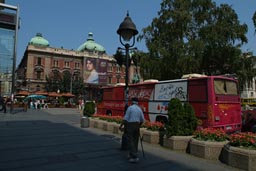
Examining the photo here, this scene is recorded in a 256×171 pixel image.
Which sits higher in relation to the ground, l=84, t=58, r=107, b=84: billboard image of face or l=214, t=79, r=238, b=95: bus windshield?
l=84, t=58, r=107, b=84: billboard image of face

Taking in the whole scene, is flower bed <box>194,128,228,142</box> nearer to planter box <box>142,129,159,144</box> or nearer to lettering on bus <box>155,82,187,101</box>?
planter box <box>142,129,159,144</box>

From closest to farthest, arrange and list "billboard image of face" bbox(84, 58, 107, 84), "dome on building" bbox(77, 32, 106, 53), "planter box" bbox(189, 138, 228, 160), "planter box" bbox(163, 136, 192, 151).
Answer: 1. "planter box" bbox(189, 138, 228, 160)
2. "planter box" bbox(163, 136, 192, 151)
3. "billboard image of face" bbox(84, 58, 107, 84)
4. "dome on building" bbox(77, 32, 106, 53)

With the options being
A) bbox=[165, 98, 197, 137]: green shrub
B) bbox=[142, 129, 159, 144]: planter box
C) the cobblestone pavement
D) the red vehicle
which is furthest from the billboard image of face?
bbox=[165, 98, 197, 137]: green shrub

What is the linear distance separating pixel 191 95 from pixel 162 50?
44.2 ft

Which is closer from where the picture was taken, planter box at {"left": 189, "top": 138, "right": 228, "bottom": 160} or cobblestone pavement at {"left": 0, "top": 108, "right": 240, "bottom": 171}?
cobblestone pavement at {"left": 0, "top": 108, "right": 240, "bottom": 171}

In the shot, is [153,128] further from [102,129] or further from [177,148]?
[102,129]

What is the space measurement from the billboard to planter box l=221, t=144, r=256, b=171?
224ft

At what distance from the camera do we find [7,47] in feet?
216

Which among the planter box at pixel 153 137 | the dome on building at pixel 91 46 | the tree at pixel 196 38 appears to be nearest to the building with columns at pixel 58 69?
→ the dome on building at pixel 91 46

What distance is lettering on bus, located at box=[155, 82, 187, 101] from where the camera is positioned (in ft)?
40.4

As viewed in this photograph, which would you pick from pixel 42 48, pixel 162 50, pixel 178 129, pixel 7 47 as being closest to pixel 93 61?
pixel 42 48

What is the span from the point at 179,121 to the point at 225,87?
4.09 m

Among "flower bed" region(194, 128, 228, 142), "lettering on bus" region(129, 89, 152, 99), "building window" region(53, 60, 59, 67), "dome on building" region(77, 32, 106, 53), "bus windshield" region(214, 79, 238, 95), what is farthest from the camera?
"dome on building" region(77, 32, 106, 53)

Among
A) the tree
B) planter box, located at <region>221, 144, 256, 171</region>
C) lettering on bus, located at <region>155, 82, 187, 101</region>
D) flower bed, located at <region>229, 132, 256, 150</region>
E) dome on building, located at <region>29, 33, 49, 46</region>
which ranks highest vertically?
dome on building, located at <region>29, 33, 49, 46</region>
